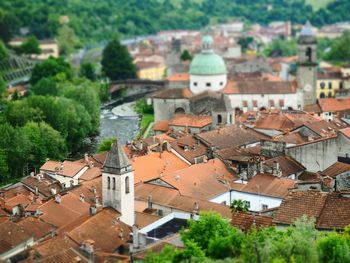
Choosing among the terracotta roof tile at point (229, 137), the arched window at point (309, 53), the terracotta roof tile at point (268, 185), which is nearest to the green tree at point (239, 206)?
the terracotta roof tile at point (268, 185)

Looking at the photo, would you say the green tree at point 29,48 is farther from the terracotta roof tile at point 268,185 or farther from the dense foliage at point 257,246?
the dense foliage at point 257,246

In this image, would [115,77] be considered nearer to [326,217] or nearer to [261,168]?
[261,168]

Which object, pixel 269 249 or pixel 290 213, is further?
pixel 290 213

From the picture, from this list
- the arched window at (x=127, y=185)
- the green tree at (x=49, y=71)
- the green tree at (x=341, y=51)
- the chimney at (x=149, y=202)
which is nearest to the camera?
the arched window at (x=127, y=185)

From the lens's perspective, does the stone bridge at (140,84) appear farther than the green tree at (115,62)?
No

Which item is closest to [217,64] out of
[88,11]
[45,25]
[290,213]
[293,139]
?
[293,139]

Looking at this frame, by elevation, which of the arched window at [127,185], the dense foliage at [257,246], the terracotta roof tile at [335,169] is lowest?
the terracotta roof tile at [335,169]

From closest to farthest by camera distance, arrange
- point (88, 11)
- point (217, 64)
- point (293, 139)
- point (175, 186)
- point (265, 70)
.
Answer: point (175, 186) → point (293, 139) → point (217, 64) → point (265, 70) → point (88, 11)
